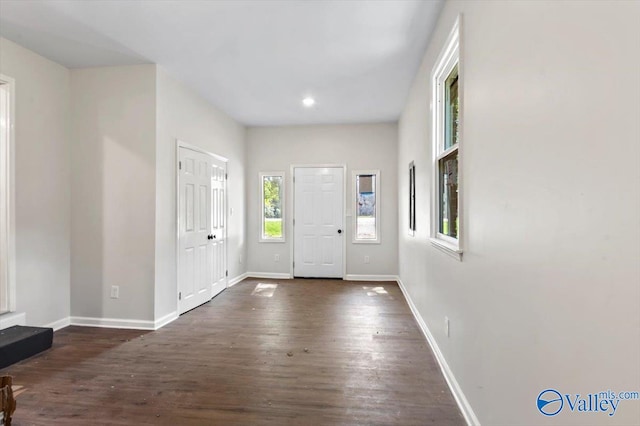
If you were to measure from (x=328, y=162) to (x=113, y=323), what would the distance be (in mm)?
4050

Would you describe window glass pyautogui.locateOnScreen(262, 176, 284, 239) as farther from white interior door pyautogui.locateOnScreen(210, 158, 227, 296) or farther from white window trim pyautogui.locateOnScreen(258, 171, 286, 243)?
white interior door pyautogui.locateOnScreen(210, 158, 227, 296)

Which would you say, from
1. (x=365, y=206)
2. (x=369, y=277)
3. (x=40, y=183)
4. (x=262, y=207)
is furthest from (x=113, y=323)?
(x=365, y=206)

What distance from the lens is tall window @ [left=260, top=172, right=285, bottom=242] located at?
609 centimetres

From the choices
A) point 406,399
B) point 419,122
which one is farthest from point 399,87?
point 406,399

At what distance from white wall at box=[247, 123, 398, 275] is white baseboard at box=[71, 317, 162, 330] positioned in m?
2.73

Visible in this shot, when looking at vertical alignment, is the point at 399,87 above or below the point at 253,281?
above

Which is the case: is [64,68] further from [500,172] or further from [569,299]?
[569,299]

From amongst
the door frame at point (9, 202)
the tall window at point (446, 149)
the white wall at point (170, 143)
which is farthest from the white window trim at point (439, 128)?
the door frame at point (9, 202)

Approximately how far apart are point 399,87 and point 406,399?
3514mm

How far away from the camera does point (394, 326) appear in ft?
11.4

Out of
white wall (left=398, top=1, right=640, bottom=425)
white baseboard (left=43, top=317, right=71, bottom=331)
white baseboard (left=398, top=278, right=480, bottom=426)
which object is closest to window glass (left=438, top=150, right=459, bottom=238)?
white wall (left=398, top=1, right=640, bottom=425)

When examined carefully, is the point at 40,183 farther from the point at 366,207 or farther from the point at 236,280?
the point at 366,207

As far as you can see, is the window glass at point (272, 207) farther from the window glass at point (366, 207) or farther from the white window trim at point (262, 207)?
the window glass at point (366, 207)

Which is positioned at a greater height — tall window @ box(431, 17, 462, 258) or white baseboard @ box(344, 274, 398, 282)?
tall window @ box(431, 17, 462, 258)
